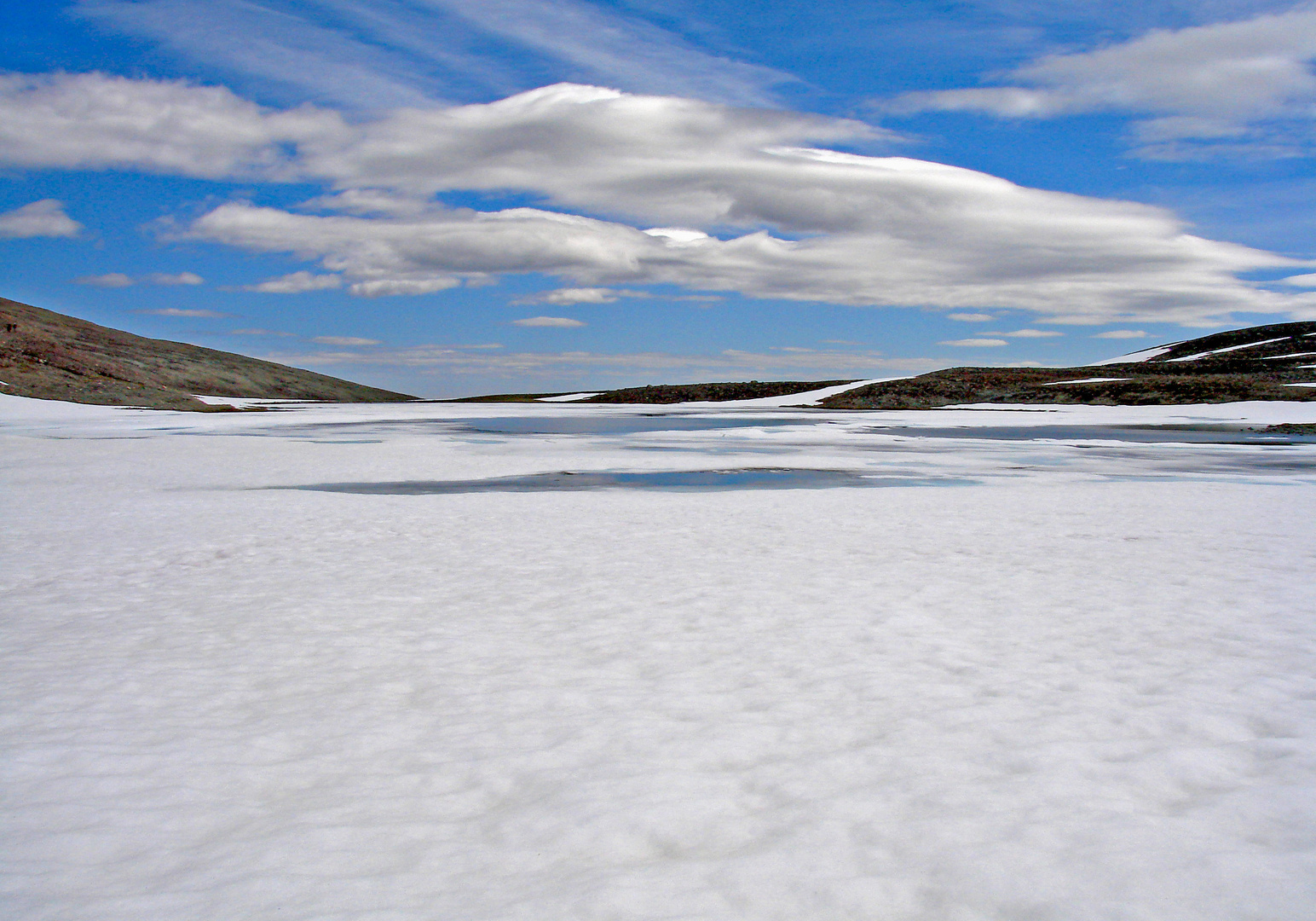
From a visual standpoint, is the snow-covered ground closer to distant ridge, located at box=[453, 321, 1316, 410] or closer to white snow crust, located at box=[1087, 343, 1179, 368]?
distant ridge, located at box=[453, 321, 1316, 410]

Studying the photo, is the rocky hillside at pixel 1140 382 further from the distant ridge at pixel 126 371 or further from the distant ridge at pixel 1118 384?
the distant ridge at pixel 126 371

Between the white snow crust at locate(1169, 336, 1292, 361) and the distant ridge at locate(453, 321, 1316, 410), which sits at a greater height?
the white snow crust at locate(1169, 336, 1292, 361)

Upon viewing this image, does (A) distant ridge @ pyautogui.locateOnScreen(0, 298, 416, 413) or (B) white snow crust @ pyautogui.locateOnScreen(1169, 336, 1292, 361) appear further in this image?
(B) white snow crust @ pyautogui.locateOnScreen(1169, 336, 1292, 361)

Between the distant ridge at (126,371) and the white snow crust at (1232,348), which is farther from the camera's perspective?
the white snow crust at (1232,348)

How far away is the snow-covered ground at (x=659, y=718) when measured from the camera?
10.6ft

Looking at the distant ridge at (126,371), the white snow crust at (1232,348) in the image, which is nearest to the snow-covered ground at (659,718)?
the distant ridge at (126,371)

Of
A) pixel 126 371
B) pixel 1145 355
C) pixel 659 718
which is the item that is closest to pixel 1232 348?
pixel 1145 355

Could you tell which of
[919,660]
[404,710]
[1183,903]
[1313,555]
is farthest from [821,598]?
[1313,555]

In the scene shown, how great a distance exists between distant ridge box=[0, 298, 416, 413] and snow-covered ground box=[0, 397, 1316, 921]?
47.6 m

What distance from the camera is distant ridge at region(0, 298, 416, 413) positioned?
5181 centimetres

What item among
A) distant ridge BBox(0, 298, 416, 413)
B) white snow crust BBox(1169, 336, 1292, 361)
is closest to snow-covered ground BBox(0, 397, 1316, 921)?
distant ridge BBox(0, 298, 416, 413)

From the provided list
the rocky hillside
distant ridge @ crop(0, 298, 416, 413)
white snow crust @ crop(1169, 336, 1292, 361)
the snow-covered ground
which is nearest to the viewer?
the snow-covered ground

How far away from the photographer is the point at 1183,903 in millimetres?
3045

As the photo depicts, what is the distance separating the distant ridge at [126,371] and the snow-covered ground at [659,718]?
47601 mm
